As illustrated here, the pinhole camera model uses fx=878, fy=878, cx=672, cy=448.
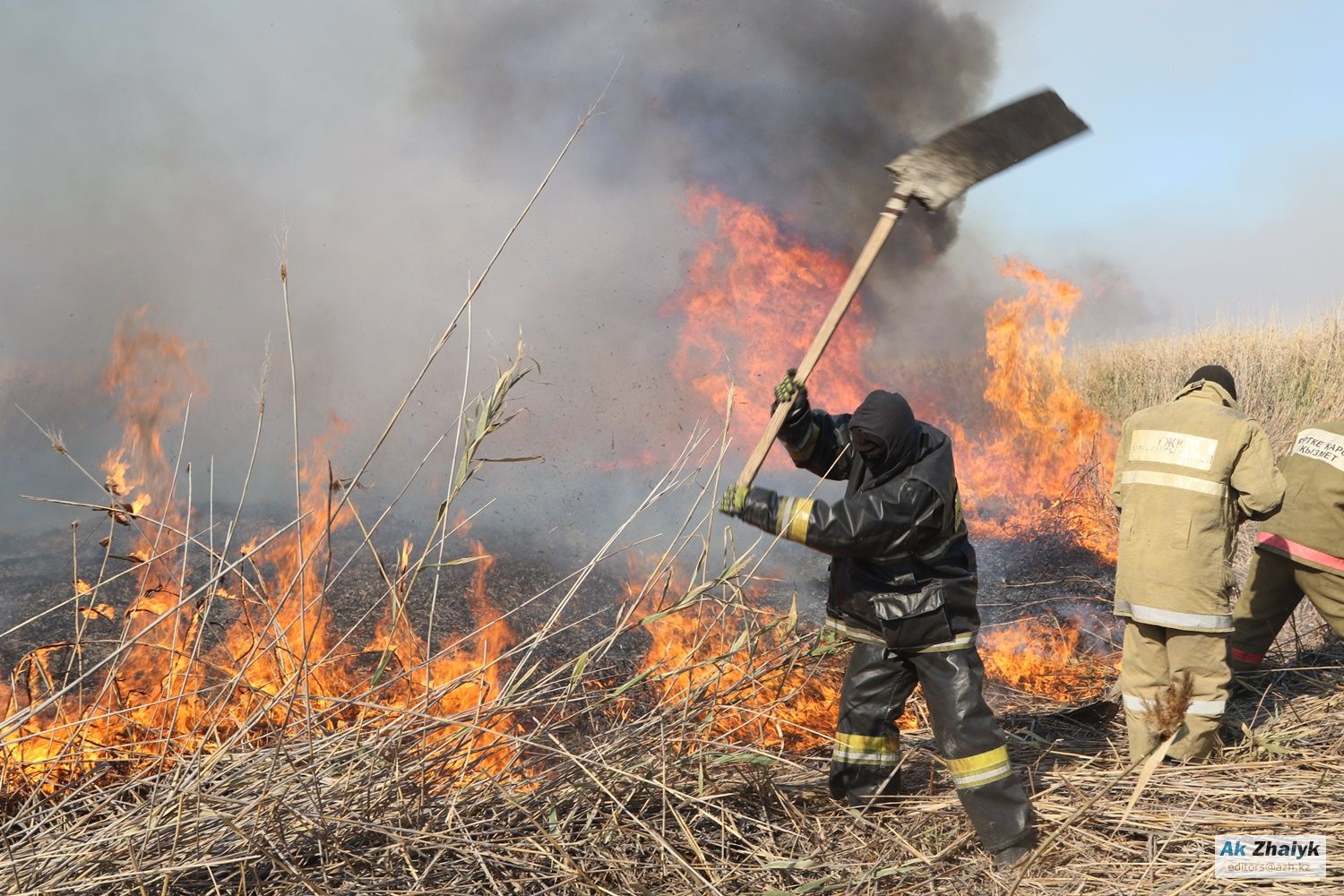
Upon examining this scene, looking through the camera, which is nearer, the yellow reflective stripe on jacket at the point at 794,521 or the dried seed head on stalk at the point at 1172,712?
the dried seed head on stalk at the point at 1172,712

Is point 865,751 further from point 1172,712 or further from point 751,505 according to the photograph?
point 1172,712

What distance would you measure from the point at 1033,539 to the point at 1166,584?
4501 mm

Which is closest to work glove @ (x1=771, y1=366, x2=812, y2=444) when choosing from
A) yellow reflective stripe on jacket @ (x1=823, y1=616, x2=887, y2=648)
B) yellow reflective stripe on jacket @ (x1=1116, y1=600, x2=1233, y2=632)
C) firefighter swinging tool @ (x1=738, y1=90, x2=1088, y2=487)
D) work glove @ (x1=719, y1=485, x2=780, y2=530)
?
firefighter swinging tool @ (x1=738, y1=90, x2=1088, y2=487)

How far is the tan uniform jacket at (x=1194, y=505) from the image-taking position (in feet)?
11.7

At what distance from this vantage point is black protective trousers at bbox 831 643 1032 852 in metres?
2.86

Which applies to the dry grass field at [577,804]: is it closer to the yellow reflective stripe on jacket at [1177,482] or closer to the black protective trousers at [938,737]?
the black protective trousers at [938,737]

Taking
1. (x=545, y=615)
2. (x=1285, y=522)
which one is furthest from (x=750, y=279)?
(x=1285, y=522)

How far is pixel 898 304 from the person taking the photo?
11.3 metres

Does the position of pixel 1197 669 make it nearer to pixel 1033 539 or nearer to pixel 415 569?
pixel 415 569

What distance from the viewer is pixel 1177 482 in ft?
12.0

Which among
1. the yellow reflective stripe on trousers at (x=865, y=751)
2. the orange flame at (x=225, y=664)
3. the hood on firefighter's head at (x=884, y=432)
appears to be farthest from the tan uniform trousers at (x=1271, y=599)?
the orange flame at (x=225, y=664)

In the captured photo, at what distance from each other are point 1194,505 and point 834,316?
189 cm

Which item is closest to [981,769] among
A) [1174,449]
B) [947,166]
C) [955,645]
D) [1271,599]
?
[955,645]

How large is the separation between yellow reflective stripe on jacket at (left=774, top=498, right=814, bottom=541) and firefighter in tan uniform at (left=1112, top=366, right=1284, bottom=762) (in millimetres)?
1763
